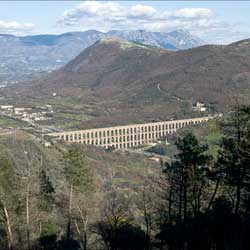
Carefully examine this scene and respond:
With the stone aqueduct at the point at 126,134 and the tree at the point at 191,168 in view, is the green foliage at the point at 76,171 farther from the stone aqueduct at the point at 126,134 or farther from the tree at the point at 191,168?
the stone aqueduct at the point at 126,134

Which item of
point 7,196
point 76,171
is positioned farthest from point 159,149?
point 7,196

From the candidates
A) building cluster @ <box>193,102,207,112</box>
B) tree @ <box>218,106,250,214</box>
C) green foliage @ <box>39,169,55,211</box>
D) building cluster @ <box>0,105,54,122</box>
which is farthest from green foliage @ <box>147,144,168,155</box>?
tree @ <box>218,106,250,214</box>

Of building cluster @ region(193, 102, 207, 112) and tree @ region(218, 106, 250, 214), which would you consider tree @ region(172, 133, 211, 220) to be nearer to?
tree @ region(218, 106, 250, 214)

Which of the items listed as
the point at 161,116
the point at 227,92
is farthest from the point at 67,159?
the point at 227,92

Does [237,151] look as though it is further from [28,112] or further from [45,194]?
[28,112]

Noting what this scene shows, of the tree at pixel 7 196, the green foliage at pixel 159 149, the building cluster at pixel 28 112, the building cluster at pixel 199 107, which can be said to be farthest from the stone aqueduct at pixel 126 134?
the tree at pixel 7 196

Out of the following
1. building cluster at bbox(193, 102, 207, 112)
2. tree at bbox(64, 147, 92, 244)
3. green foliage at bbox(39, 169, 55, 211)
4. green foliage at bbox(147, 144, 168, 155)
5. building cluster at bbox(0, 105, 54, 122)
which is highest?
tree at bbox(64, 147, 92, 244)
